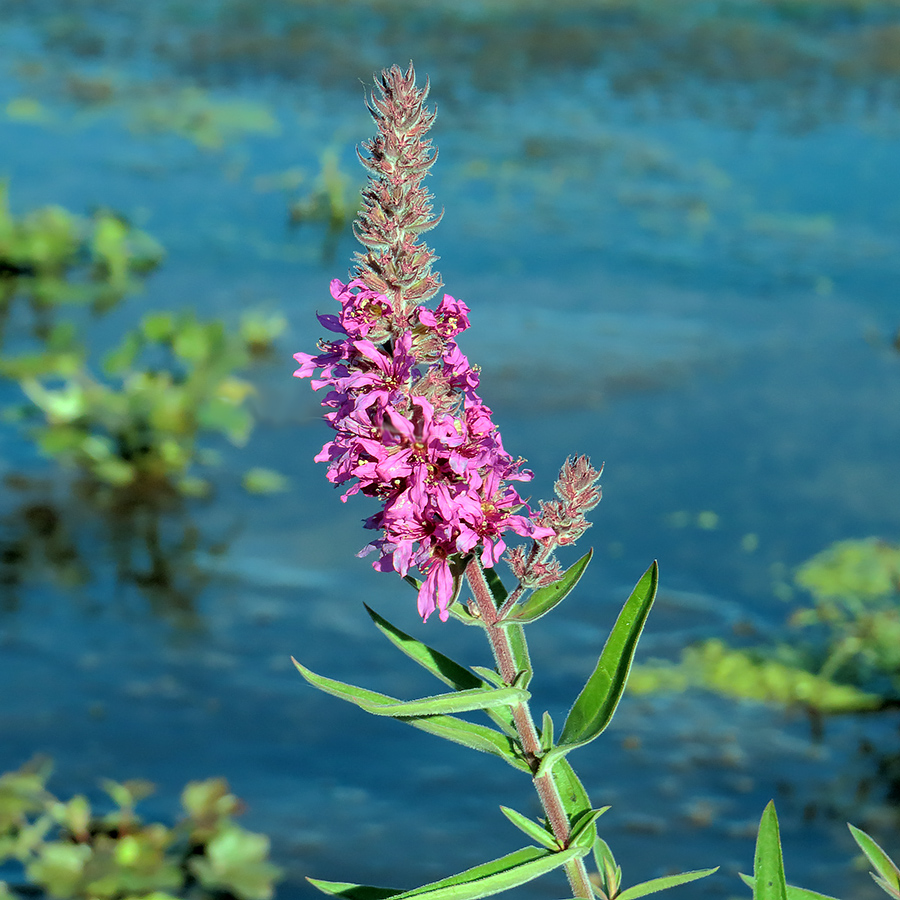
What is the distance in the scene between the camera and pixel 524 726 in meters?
1.80

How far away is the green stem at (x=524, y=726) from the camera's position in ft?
5.78

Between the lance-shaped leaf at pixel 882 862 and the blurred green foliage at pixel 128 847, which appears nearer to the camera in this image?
the lance-shaped leaf at pixel 882 862

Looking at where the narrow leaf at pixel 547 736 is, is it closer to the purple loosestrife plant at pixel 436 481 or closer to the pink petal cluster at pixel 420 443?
the purple loosestrife plant at pixel 436 481

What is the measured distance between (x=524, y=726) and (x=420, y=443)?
19.8 inches

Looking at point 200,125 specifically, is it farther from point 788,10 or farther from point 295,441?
point 788,10

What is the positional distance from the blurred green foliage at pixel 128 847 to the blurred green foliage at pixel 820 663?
1485 millimetres

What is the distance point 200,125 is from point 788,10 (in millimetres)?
6604

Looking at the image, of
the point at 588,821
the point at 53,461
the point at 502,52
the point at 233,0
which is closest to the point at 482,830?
the point at 588,821

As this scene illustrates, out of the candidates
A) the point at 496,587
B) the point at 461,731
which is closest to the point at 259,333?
the point at 496,587

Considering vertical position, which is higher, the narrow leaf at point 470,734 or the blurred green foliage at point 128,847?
the blurred green foliage at point 128,847

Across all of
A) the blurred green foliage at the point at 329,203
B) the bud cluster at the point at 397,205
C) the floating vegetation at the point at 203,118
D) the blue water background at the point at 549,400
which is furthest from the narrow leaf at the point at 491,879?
the floating vegetation at the point at 203,118

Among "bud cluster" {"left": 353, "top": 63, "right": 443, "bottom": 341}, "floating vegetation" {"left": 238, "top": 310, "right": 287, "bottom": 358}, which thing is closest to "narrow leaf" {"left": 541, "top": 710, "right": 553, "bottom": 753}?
"bud cluster" {"left": 353, "top": 63, "right": 443, "bottom": 341}

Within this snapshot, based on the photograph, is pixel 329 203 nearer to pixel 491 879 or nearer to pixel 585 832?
pixel 585 832

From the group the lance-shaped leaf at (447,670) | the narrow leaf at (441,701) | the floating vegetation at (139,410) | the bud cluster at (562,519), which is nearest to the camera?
the narrow leaf at (441,701)
